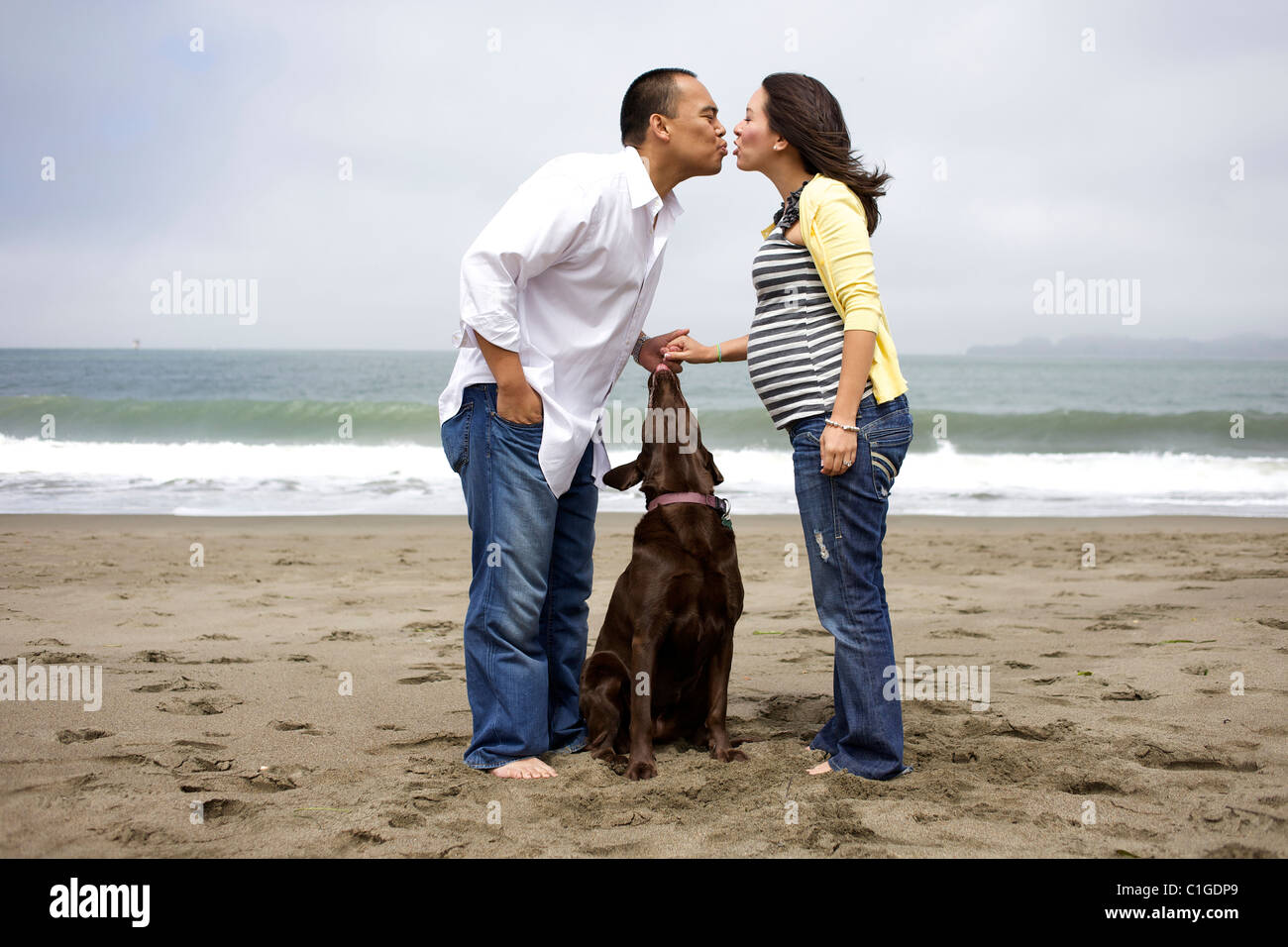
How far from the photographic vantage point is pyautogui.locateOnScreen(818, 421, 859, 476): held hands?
9.13 ft

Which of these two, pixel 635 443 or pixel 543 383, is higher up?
pixel 543 383

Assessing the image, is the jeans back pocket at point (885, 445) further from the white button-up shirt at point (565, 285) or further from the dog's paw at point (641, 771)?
the dog's paw at point (641, 771)

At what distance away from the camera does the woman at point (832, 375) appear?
9.20 ft

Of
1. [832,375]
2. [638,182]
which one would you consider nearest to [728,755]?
[832,375]

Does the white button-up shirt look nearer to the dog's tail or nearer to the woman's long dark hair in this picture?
the woman's long dark hair

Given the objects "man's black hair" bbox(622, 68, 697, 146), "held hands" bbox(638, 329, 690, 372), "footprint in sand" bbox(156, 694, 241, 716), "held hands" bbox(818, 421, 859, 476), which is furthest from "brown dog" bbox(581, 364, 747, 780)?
"footprint in sand" bbox(156, 694, 241, 716)

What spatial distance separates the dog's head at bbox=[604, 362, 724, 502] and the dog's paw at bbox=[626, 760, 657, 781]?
0.84m

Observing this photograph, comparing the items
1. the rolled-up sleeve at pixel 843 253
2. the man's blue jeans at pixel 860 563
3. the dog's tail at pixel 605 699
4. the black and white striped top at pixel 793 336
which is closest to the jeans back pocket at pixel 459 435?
the dog's tail at pixel 605 699

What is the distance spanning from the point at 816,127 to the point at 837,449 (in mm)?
962

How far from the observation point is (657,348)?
346cm

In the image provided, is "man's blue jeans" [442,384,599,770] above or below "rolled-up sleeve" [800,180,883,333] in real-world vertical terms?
below

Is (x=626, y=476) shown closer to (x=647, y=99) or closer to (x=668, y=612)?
(x=668, y=612)

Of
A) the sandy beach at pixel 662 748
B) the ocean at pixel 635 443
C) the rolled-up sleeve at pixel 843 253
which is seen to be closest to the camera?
the sandy beach at pixel 662 748

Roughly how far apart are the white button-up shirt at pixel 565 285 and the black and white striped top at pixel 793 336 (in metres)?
0.45
